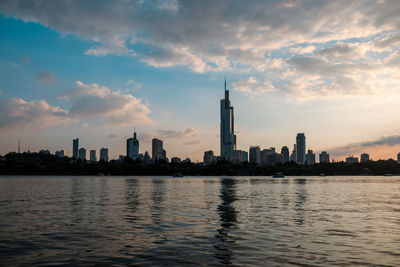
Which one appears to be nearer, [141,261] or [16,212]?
[141,261]

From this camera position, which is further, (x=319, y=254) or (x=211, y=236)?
(x=211, y=236)

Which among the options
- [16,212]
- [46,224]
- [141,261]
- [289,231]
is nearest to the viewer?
[141,261]

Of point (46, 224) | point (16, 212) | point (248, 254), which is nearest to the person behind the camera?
point (248, 254)

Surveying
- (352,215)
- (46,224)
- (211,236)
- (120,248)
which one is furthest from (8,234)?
(352,215)

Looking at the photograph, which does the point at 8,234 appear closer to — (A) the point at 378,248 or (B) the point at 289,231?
(B) the point at 289,231

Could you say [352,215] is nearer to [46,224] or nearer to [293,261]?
[293,261]

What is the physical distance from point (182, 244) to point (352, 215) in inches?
1227

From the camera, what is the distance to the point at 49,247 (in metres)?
28.0

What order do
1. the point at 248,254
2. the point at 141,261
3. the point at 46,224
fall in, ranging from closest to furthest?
1. the point at 141,261
2. the point at 248,254
3. the point at 46,224

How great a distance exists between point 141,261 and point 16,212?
34.0m

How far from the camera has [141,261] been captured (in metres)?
23.7

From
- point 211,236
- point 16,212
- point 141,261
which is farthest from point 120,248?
point 16,212

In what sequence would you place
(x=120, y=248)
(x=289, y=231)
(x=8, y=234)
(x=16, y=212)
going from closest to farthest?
1. (x=120, y=248)
2. (x=8, y=234)
3. (x=289, y=231)
4. (x=16, y=212)

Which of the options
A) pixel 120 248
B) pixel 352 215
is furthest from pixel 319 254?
pixel 352 215
